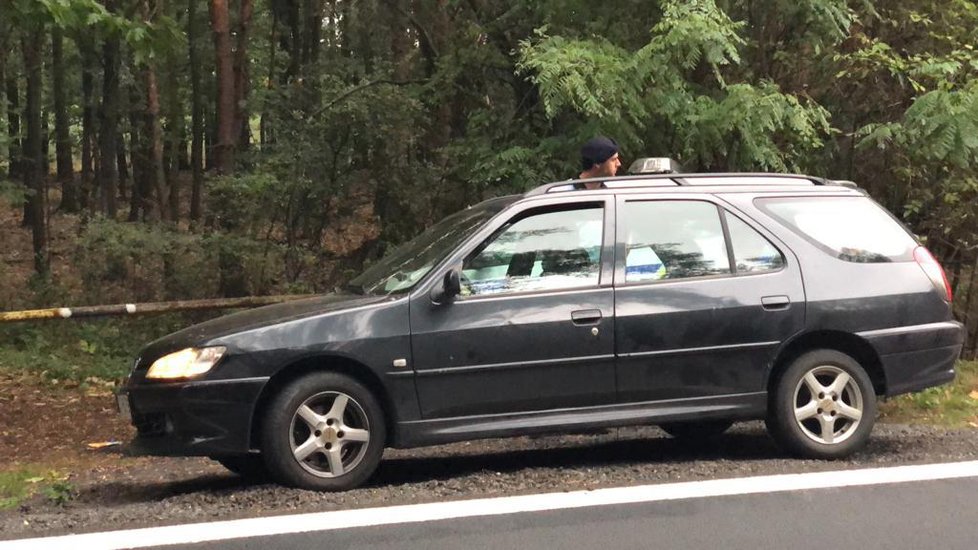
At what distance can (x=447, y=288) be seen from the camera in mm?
5379

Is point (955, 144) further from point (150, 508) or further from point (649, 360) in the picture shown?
point (150, 508)

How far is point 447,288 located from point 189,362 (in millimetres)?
1447

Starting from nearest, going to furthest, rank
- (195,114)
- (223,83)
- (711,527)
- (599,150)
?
(711,527), (599,150), (223,83), (195,114)

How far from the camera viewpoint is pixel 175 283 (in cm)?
1299

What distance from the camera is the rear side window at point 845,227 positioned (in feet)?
19.9

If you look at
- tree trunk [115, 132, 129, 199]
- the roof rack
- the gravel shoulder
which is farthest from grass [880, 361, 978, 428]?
tree trunk [115, 132, 129, 199]

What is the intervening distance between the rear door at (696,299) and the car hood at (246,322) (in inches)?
58.7

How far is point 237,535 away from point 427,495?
1.11 m

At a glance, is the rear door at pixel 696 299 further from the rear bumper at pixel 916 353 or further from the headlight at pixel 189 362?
the headlight at pixel 189 362

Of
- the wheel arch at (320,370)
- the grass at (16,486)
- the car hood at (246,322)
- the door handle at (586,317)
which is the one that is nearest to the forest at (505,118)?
the door handle at (586,317)

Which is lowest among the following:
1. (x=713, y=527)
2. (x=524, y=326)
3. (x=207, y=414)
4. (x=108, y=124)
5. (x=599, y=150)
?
(x=713, y=527)

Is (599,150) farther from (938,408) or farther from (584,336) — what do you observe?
(938,408)

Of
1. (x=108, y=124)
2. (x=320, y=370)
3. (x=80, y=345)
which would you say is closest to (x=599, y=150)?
(x=320, y=370)

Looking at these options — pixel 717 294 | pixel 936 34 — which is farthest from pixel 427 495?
pixel 936 34
